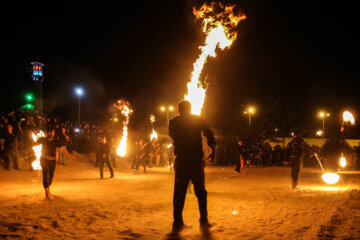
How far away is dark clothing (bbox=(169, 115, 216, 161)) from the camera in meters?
5.71

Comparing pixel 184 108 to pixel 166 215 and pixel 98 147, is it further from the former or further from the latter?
pixel 98 147

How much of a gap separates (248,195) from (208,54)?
18.4 ft

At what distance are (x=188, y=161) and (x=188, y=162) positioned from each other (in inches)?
0.7

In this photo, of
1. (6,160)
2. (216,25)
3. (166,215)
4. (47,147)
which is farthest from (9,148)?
(166,215)

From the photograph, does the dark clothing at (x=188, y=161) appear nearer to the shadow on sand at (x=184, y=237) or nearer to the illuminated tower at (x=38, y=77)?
the shadow on sand at (x=184, y=237)

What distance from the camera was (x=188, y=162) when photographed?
5.66 m

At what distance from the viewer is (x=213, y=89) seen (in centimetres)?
4597

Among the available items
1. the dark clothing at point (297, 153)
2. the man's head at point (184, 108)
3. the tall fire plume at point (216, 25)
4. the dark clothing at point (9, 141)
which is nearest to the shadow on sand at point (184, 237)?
the man's head at point (184, 108)

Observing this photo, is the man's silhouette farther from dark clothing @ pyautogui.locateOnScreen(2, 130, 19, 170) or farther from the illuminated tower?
the illuminated tower

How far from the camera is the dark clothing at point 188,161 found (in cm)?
566

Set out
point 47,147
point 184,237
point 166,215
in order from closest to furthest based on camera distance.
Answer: point 184,237
point 166,215
point 47,147

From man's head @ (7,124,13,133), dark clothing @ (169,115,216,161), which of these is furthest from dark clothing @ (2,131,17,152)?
dark clothing @ (169,115,216,161)

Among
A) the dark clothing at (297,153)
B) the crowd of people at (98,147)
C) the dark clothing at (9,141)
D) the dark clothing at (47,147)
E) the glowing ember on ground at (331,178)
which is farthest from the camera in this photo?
the crowd of people at (98,147)

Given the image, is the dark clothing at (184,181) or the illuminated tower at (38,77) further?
the illuminated tower at (38,77)
